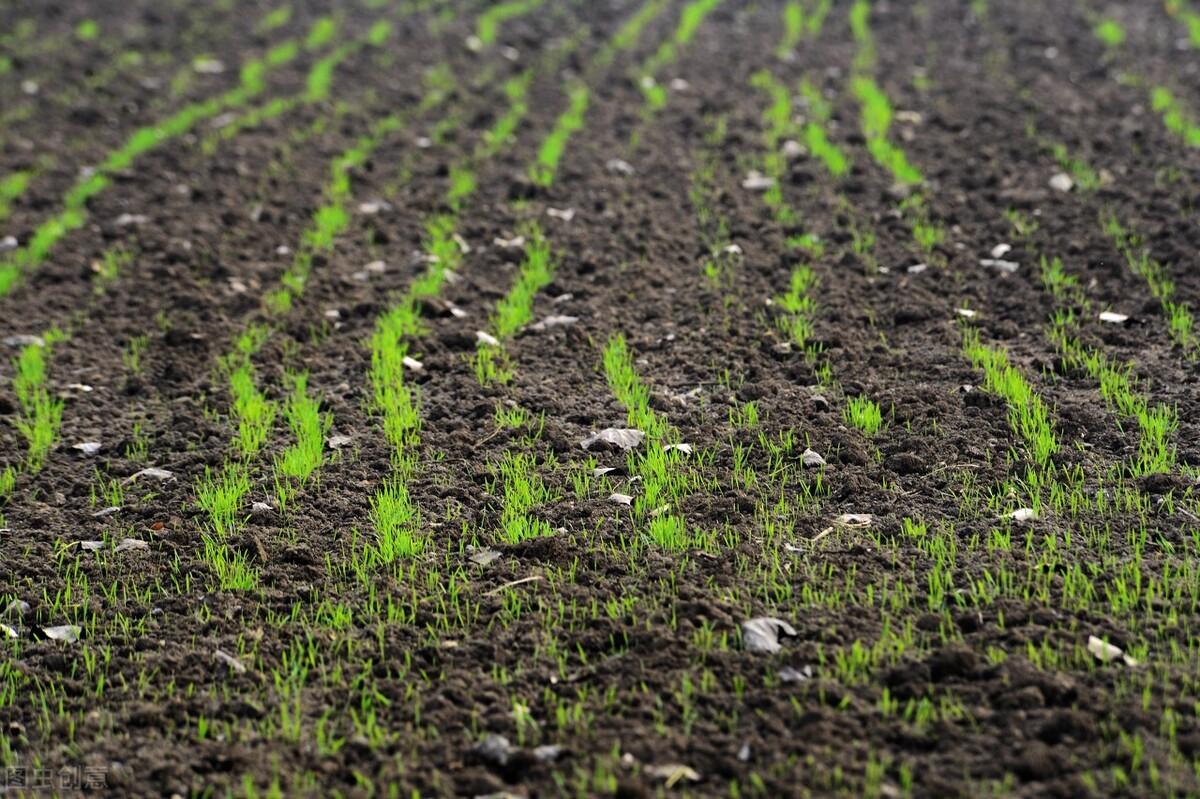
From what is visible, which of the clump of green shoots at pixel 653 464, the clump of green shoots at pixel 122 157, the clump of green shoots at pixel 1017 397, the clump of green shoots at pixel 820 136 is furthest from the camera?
the clump of green shoots at pixel 820 136

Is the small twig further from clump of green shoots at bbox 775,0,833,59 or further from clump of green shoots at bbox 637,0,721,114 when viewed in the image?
clump of green shoots at bbox 775,0,833,59

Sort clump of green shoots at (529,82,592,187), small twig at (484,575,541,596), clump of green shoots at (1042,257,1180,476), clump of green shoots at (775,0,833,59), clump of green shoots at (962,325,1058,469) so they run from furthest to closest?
clump of green shoots at (775,0,833,59) < clump of green shoots at (529,82,592,187) < clump of green shoots at (962,325,1058,469) < clump of green shoots at (1042,257,1180,476) < small twig at (484,575,541,596)

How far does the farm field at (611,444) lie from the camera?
11.1 feet

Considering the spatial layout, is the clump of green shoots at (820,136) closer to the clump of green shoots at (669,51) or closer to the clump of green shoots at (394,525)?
the clump of green shoots at (669,51)

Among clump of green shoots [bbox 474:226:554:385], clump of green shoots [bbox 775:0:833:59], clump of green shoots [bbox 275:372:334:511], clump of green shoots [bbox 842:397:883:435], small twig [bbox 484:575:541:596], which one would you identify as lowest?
clump of green shoots [bbox 775:0:833:59]

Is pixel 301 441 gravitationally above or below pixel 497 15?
above

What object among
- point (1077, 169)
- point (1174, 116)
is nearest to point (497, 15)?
point (1174, 116)

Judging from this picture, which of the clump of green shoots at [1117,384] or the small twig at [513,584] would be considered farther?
the clump of green shoots at [1117,384]

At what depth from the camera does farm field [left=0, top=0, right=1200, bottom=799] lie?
11.1 ft

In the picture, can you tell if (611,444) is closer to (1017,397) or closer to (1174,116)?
(1017,397)

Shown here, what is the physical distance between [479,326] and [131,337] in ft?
5.96

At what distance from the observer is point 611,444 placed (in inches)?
199

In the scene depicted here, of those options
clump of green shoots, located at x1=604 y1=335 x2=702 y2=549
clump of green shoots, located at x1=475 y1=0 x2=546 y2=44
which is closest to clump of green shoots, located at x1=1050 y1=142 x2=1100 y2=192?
clump of green shoots, located at x1=604 y1=335 x2=702 y2=549

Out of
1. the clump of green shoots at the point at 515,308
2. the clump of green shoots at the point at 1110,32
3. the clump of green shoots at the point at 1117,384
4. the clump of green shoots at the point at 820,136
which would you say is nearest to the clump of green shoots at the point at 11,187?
the clump of green shoots at the point at 515,308
